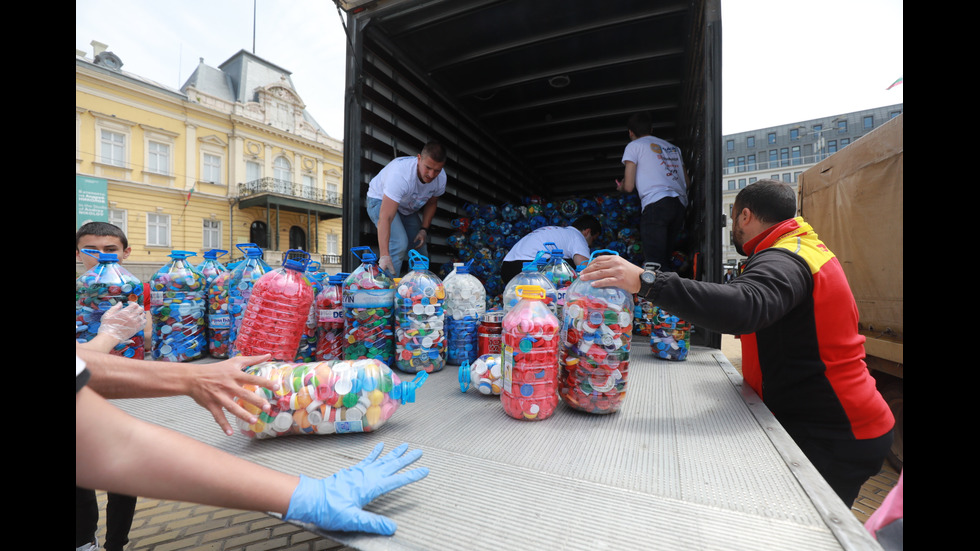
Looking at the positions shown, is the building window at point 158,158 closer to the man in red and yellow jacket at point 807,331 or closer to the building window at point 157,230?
the building window at point 157,230

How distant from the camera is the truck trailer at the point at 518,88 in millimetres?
3520

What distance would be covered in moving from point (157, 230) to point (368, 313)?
2376 centimetres

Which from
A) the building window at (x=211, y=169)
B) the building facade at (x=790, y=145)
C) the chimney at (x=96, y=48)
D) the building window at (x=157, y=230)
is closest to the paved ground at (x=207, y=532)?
the building window at (x=157, y=230)

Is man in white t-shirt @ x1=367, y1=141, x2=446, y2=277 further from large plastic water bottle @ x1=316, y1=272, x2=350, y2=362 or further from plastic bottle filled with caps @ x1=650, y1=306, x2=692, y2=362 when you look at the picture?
plastic bottle filled with caps @ x1=650, y1=306, x2=692, y2=362

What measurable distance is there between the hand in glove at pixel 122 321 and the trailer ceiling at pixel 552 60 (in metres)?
3.09

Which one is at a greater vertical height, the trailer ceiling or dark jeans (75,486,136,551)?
the trailer ceiling

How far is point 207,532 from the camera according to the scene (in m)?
2.39

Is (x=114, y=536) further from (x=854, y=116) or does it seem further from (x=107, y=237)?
(x=854, y=116)

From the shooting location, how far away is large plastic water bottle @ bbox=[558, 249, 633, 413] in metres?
1.81

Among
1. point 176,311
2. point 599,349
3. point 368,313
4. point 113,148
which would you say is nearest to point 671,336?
point 599,349

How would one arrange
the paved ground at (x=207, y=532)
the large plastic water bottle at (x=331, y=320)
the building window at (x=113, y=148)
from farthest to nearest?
the building window at (x=113, y=148) < the large plastic water bottle at (x=331, y=320) < the paved ground at (x=207, y=532)

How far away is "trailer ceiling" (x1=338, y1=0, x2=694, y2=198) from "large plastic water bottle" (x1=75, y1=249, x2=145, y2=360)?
9.52 ft

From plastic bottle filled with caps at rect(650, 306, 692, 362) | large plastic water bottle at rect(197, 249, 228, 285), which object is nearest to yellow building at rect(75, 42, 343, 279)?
large plastic water bottle at rect(197, 249, 228, 285)

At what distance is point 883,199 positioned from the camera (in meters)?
3.27
